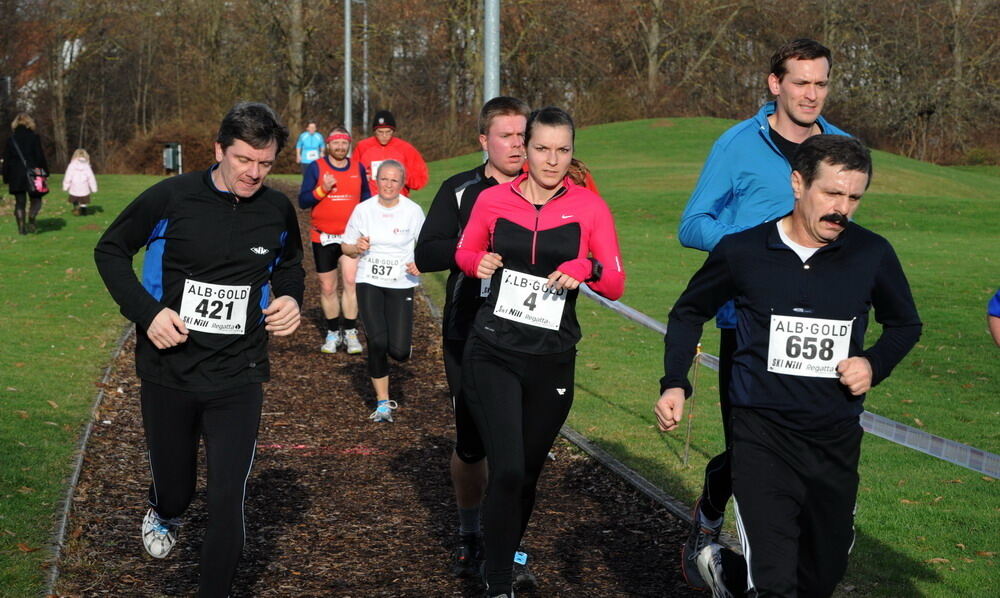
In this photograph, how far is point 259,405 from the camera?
4.95 metres

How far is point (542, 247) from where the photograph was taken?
5.20 metres

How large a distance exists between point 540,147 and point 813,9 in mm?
56434

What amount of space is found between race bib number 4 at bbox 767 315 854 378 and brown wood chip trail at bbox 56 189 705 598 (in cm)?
198

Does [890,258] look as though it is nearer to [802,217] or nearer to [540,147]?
[802,217]

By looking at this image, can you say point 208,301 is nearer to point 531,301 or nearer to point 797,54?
point 531,301

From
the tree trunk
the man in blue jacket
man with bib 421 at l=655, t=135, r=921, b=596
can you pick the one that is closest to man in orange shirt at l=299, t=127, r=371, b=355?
the man in blue jacket

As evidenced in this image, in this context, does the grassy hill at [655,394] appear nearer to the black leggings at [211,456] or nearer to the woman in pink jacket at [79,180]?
the woman in pink jacket at [79,180]

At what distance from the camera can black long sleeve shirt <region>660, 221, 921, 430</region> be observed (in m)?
4.06

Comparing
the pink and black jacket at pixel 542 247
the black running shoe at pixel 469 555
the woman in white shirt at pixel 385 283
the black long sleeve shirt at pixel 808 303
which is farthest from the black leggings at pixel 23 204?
the black long sleeve shirt at pixel 808 303

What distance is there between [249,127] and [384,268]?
5031 millimetres

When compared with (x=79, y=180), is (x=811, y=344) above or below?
above

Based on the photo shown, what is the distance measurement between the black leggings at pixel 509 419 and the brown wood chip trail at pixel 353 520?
0.68 m

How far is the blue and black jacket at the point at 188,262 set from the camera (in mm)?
4832

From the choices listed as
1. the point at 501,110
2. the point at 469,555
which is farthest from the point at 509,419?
the point at 501,110
